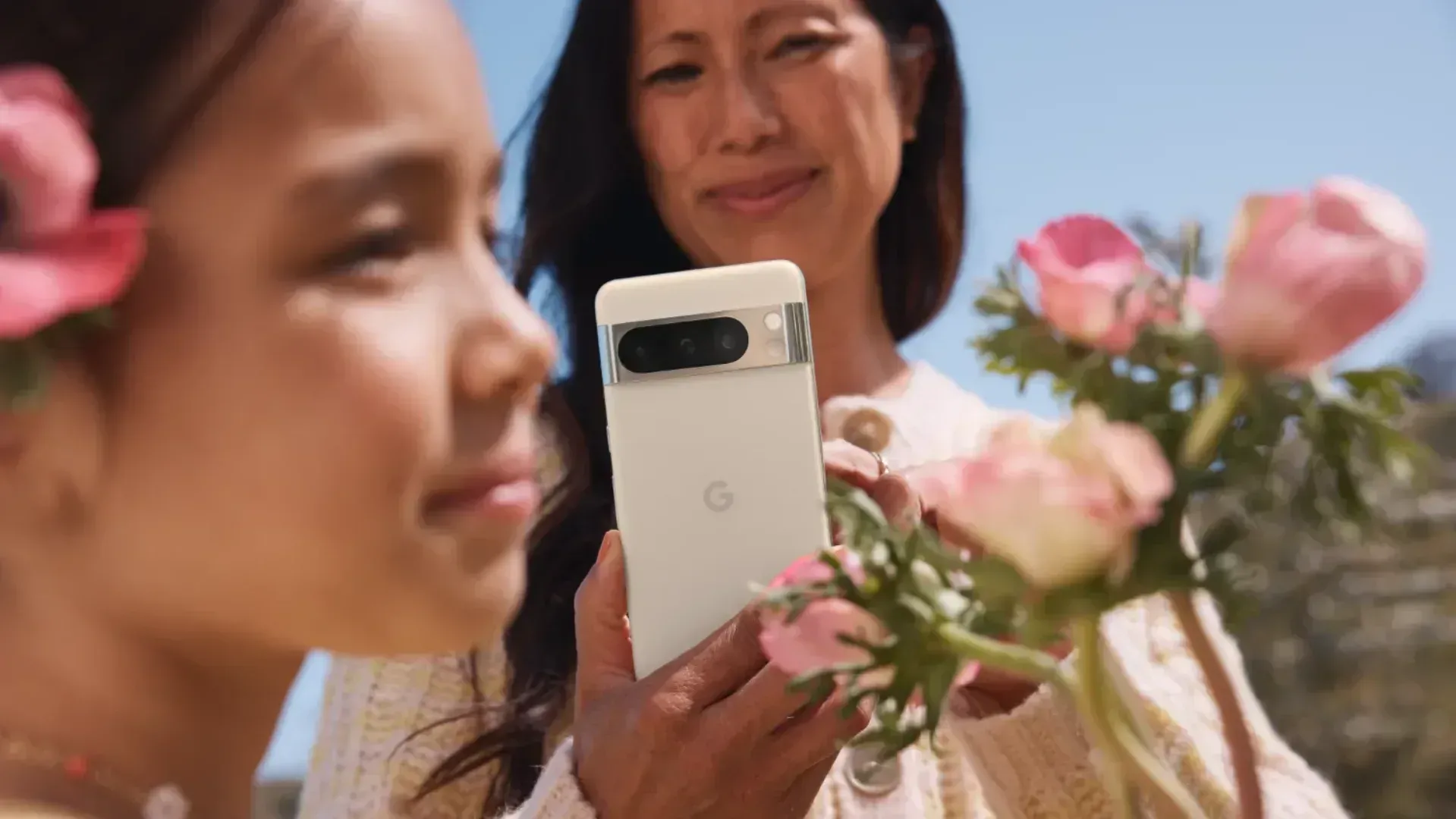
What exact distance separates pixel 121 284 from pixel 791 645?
17 centimetres

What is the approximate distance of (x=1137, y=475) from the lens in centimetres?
19

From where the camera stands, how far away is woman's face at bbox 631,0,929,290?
2.11 feet

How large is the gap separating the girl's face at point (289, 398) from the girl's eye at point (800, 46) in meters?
0.36

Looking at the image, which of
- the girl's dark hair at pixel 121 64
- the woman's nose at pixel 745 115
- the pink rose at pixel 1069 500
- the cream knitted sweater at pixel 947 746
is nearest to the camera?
the pink rose at pixel 1069 500

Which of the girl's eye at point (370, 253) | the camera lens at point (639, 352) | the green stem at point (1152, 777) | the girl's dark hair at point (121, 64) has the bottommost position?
the green stem at point (1152, 777)

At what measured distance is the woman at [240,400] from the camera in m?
0.29

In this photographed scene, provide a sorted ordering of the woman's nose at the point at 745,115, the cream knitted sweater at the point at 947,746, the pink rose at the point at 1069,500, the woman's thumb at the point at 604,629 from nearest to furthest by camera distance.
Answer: the pink rose at the point at 1069,500, the woman's thumb at the point at 604,629, the cream knitted sweater at the point at 947,746, the woman's nose at the point at 745,115

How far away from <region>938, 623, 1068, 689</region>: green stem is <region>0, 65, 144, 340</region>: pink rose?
19 centimetres

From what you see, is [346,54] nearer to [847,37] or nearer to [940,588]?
[940,588]

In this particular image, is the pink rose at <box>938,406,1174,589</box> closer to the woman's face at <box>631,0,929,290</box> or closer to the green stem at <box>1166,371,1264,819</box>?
the green stem at <box>1166,371,1264,819</box>

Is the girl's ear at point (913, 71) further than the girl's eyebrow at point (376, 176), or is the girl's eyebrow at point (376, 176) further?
the girl's ear at point (913, 71)

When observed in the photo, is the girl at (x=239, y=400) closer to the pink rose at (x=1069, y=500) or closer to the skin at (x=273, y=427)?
the skin at (x=273, y=427)

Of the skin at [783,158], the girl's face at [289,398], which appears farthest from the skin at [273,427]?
the skin at [783,158]

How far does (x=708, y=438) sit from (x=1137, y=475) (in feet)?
0.69
